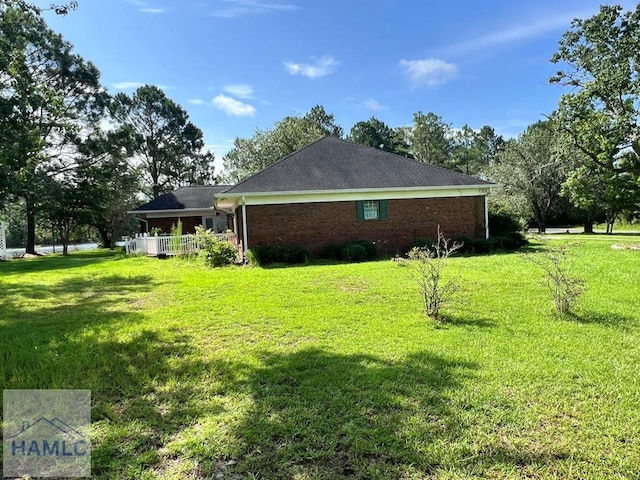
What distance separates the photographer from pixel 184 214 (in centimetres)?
2467

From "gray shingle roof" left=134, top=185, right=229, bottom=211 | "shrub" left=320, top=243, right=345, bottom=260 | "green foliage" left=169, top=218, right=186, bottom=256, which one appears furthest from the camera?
"gray shingle roof" left=134, top=185, right=229, bottom=211

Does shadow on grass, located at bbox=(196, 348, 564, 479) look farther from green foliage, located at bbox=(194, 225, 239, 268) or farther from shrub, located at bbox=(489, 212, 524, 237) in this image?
shrub, located at bbox=(489, 212, 524, 237)

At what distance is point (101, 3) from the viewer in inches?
345

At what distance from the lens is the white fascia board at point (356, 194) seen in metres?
15.0

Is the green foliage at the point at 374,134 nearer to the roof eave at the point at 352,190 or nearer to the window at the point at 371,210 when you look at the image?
the roof eave at the point at 352,190

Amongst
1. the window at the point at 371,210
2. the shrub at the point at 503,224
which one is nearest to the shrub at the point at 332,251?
the window at the point at 371,210

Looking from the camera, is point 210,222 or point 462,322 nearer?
point 462,322

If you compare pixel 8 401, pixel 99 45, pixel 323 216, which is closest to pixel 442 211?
pixel 323 216

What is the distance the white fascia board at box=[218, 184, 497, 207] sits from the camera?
49.3ft

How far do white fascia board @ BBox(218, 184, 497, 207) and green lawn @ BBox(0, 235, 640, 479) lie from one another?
755cm

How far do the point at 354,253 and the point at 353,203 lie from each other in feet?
7.87

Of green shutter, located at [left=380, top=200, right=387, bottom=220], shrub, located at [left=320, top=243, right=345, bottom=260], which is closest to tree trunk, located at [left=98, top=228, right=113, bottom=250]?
shrub, located at [left=320, top=243, right=345, bottom=260]

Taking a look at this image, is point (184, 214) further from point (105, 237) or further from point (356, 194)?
point (105, 237)

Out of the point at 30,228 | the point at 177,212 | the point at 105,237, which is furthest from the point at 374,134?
the point at 30,228
